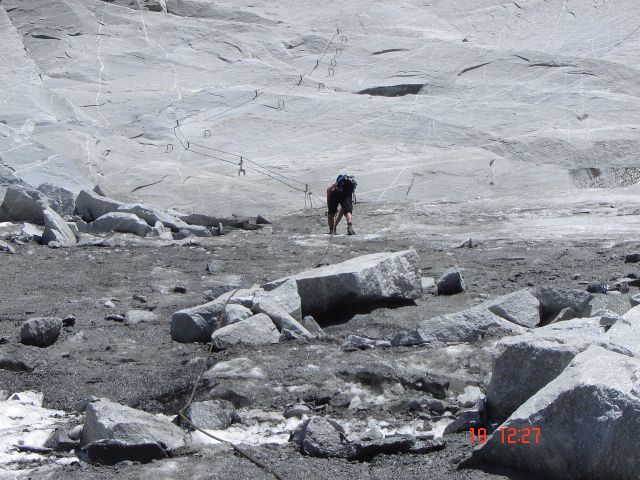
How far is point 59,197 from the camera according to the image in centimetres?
1444

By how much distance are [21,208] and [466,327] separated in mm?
8418

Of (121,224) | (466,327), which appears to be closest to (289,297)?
(466,327)

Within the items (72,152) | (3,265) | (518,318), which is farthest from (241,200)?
(518,318)

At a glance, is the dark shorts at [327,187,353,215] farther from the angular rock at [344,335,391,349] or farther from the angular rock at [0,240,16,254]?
the angular rock at [344,335,391,349]

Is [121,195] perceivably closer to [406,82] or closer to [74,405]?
[406,82]

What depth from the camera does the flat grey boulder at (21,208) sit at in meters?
13.5

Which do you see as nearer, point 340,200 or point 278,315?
point 278,315

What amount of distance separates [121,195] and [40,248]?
4435 mm

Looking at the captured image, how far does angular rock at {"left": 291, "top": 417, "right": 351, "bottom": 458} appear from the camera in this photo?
4.84 meters

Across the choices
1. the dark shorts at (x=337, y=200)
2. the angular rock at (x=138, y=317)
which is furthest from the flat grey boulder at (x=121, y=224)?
the angular rock at (x=138, y=317)

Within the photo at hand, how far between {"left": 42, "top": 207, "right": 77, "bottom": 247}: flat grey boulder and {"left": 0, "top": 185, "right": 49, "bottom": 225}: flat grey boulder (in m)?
0.72

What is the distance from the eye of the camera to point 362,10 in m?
25.6

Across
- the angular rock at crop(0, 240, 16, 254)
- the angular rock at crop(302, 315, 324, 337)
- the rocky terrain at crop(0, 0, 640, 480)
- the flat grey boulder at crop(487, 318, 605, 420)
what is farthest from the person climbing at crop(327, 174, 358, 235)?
the flat grey boulder at crop(487, 318, 605, 420)

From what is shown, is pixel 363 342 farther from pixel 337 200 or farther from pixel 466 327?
pixel 337 200
